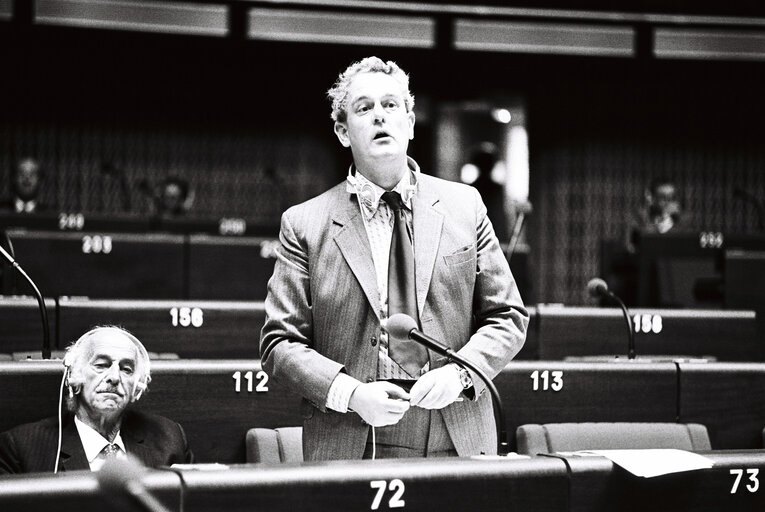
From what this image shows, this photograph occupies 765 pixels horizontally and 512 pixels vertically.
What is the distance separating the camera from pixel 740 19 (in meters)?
8.74

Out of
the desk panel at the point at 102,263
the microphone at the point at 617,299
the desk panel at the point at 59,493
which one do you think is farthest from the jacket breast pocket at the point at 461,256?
the desk panel at the point at 102,263

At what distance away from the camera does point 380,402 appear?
2018 mm

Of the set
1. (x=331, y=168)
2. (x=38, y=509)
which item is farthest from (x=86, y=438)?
(x=331, y=168)

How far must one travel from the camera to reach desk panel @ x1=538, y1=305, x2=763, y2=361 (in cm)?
440

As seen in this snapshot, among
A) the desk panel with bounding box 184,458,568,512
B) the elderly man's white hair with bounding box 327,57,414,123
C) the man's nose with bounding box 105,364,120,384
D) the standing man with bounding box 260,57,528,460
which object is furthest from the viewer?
the man's nose with bounding box 105,364,120,384

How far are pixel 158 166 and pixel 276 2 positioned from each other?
2.08 m

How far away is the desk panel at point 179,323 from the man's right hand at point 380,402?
2128mm

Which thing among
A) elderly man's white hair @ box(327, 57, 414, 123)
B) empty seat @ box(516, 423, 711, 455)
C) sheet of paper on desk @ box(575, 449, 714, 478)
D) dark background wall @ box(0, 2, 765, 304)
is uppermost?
dark background wall @ box(0, 2, 765, 304)

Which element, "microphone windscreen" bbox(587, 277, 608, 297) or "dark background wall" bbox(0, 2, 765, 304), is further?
"dark background wall" bbox(0, 2, 765, 304)

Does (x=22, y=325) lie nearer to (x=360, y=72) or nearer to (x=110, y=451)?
(x=110, y=451)

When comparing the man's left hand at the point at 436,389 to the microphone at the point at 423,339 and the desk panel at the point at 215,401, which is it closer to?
the microphone at the point at 423,339

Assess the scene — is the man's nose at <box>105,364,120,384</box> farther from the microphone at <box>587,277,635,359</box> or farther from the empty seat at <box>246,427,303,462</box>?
the microphone at <box>587,277,635,359</box>

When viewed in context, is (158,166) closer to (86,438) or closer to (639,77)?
(639,77)


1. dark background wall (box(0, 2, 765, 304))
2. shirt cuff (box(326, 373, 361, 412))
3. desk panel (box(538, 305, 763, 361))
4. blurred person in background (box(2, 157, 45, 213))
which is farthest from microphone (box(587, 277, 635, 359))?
blurred person in background (box(2, 157, 45, 213))
